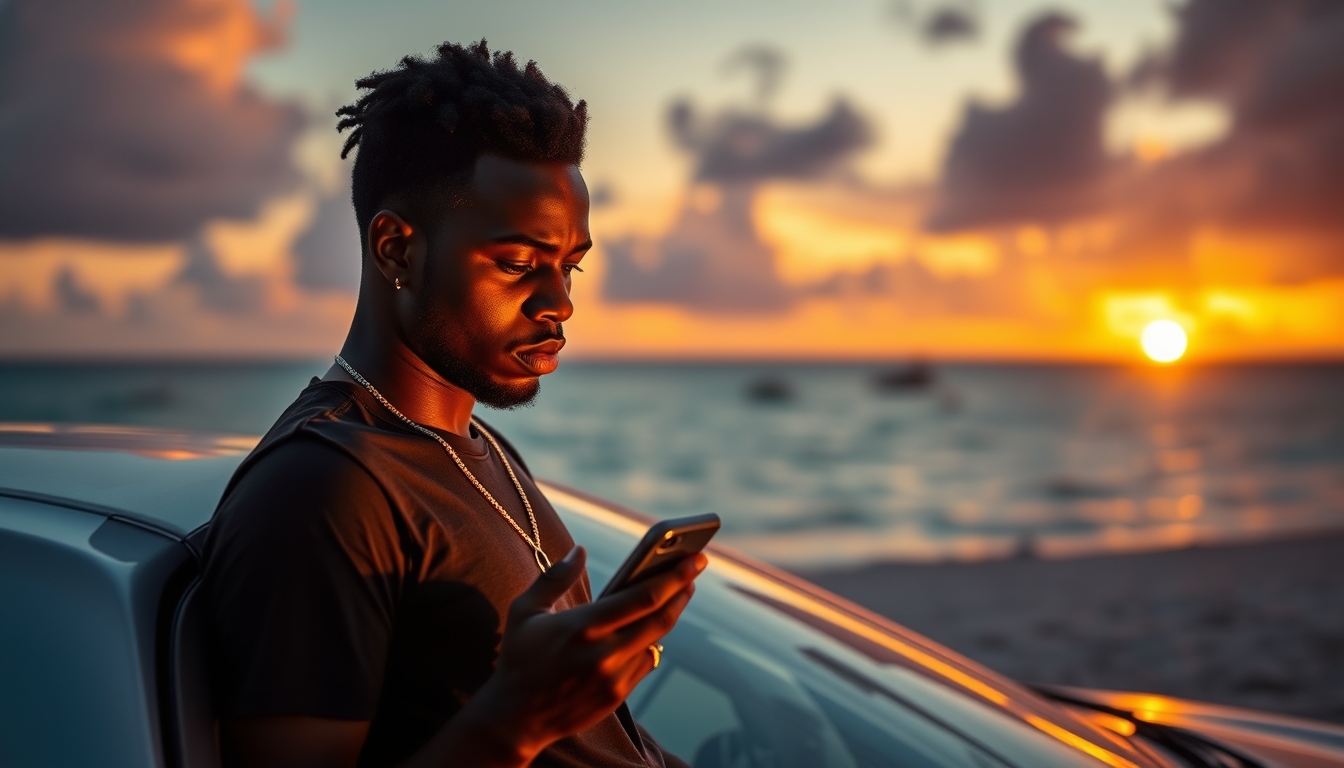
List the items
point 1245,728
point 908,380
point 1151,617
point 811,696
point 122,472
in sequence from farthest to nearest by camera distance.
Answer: point 908,380 → point 1151,617 → point 1245,728 → point 811,696 → point 122,472

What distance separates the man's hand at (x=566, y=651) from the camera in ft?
3.90

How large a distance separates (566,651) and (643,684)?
135 centimetres

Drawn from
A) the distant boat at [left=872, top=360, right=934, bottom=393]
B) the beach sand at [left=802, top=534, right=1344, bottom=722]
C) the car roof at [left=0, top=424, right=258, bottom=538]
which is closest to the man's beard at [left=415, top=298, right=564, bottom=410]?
the car roof at [left=0, top=424, right=258, bottom=538]

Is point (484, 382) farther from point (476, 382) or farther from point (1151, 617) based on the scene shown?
point (1151, 617)

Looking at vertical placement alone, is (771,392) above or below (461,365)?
above

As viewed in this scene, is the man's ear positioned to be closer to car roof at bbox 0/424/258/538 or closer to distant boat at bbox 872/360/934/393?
car roof at bbox 0/424/258/538

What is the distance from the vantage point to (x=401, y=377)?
157 cm

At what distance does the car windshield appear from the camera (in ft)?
6.79

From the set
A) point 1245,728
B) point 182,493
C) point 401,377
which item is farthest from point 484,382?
point 1245,728

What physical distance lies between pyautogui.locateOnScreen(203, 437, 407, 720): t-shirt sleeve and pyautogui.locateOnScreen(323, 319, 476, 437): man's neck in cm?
25

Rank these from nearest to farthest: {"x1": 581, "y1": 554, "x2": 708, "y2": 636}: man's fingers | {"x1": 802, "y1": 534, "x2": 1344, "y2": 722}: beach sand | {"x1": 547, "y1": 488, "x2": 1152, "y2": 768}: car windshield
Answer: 1. {"x1": 581, "y1": 554, "x2": 708, "y2": 636}: man's fingers
2. {"x1": 547, "y1": 488, "x2": 1152, "y2": 768}: car windshield
3. {"x1": 802, "y1": 534, "x2": 1344, "y2": 722}: beach sand

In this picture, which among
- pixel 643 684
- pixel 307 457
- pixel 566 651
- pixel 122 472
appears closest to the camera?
pixel 566 651

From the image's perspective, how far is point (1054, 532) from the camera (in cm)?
2180

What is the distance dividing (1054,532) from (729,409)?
4509cm
